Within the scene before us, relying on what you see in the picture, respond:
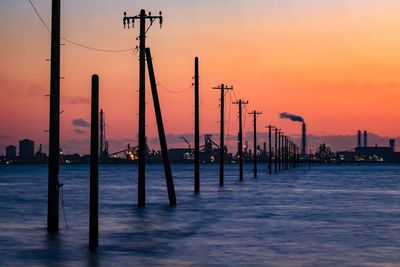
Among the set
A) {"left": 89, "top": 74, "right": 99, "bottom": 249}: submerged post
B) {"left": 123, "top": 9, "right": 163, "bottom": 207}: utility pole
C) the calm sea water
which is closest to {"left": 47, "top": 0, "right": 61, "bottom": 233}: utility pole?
the calm sea water

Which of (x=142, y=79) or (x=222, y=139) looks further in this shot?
(x=222, y=139)

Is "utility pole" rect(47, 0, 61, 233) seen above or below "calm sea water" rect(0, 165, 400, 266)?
above

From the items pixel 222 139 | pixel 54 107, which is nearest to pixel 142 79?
pixel 54 107

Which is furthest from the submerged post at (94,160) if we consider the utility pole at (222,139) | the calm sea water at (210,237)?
the utility pole at (222,139)

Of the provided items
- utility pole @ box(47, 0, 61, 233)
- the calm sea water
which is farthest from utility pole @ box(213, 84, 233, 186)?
utility pole @ box(47, 0, 61, 233)

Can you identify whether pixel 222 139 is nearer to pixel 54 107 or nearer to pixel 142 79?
pixel 142 79

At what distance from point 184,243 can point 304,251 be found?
322 centimetres

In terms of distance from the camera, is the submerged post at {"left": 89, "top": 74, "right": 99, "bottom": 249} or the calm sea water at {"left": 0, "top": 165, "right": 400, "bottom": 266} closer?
the calm sea water at {"left": 0, "top": 165, "right": 400, "bottom": 266}

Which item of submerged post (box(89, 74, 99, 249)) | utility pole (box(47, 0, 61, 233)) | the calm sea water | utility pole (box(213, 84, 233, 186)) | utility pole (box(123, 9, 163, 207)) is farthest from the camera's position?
utility pole (box(213, 84, 233, 186))

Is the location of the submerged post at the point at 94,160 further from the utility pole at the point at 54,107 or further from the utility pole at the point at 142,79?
the utility pole at the point at 142,79

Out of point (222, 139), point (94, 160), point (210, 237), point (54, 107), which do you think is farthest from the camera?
point (222, 139)

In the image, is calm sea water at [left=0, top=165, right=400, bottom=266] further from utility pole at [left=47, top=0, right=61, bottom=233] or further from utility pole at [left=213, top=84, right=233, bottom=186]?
utility pole at [left=213, top=84, right=233, bottom=186]

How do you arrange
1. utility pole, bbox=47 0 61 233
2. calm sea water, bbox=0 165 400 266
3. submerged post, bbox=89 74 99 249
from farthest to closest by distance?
1. utility pole, bbox=47 0 61 233
2. submerged post, bbox=89 74 99 249
3. calm sea water, bbox=0 165 400 266

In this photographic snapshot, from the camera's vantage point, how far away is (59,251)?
17.2m
